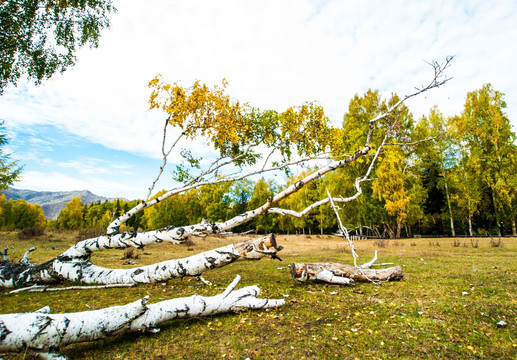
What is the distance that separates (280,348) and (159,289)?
178 inches

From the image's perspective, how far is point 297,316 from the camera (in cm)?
451

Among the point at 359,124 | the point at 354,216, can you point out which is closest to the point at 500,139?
the point at 359,124

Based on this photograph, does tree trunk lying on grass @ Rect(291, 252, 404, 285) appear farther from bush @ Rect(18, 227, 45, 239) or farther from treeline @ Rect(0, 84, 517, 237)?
bush @ Rect(18, 227, 45, 239)

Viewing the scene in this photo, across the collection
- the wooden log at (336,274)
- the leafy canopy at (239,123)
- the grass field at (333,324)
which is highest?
the leafy canopy at (239,123)

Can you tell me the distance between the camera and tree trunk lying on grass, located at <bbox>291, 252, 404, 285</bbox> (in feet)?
21.9

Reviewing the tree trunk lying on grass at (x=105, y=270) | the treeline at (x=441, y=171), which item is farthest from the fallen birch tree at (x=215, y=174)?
the treeline at (x=441, y=171)

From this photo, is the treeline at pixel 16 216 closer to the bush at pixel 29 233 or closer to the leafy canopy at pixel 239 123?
the bush at pixel 29 233

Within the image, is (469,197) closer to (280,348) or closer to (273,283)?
(273,283)

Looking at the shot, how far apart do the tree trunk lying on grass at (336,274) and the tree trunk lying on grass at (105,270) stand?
1484mm

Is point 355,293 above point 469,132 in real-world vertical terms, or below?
below

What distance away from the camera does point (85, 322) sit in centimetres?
321

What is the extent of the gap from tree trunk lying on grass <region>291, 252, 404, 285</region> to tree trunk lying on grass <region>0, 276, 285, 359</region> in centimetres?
290

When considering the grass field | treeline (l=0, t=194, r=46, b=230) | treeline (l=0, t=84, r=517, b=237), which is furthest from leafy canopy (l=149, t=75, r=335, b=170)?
treeline (l=0, t=194, r=46, b=230)

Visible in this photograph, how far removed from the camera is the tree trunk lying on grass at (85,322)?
9.20ft
